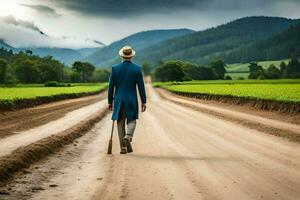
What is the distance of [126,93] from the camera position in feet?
42.3

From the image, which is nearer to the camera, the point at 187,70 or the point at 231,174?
the point at 231,174

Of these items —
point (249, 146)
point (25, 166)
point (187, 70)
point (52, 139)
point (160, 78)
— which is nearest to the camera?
point (25, 166)

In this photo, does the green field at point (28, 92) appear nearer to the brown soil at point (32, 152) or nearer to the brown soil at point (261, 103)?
the brown soil at point (261, 103)

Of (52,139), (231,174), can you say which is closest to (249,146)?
(231,174)

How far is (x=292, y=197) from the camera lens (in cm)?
727

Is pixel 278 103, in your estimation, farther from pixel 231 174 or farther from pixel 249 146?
pixel 231 174

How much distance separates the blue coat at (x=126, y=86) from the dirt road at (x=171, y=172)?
3.50 feet

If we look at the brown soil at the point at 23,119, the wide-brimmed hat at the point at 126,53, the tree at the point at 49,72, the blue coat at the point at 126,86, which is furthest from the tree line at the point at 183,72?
the wide-brimmed hat at the point at 126,53

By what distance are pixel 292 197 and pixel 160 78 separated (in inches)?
7337

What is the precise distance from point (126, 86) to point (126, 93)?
0.61 ft

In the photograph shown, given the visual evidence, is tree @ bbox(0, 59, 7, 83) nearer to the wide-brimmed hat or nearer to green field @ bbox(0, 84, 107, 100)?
green field @ bbox(0, 84, 107, 100)

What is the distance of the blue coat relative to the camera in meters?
12.8

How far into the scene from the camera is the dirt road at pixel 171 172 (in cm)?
770

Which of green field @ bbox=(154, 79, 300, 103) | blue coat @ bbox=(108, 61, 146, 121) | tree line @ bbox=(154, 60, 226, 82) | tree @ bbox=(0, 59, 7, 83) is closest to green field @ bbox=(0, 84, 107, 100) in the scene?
green field @ bbox=(154, 79, 300, 103)
